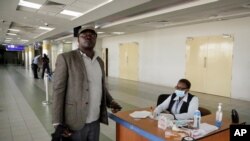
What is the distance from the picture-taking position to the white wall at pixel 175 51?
22.9 ft

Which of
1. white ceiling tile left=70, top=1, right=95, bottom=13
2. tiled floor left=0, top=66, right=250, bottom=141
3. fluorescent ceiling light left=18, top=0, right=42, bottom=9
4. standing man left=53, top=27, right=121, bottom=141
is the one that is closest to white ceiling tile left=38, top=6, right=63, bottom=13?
fluorescent ceiling light left=18, top=0, right=42, bottom=9

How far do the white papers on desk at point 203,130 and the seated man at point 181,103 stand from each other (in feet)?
1.41

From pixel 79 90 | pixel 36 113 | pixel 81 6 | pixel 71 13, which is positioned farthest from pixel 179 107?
pixel 71 13

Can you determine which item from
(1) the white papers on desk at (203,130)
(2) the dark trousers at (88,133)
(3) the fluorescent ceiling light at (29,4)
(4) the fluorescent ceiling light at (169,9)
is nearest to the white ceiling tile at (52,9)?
(3) the fluorescent ceiling light at (29,4)

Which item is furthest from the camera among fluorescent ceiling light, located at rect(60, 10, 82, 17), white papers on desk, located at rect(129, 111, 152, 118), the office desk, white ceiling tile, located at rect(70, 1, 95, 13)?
fluorescent ceiling light, located at rect(60, 10, 82, 17)

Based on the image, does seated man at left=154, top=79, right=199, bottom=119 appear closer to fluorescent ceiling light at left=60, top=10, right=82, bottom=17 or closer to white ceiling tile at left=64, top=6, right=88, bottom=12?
white ceiling tile at left=64, top=6, right=88, bottom=12

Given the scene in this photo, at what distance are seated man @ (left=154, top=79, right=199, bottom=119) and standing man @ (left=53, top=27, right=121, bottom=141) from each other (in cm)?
103

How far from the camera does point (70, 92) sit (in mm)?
1780

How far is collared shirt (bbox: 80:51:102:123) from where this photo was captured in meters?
1.88

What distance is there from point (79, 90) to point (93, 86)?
0.15 meters

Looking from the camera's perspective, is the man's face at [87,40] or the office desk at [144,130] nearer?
the man's face at [87,40]

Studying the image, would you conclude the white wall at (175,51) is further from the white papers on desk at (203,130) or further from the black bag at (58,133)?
→ the black bag at (58,133)

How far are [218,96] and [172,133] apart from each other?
6.52 m

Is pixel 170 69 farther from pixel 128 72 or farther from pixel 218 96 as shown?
pixel 128 72
